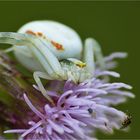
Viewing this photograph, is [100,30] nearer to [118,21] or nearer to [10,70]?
[118,21]

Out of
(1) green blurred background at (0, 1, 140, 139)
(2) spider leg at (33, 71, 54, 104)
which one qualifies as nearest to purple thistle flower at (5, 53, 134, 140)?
(2) spider leg at (33, 71, 54, 104)

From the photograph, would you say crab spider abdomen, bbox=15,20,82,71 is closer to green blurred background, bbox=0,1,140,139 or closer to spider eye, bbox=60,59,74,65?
spider eye, bbox=60,59,74,65

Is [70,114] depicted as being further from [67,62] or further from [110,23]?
[110,23]

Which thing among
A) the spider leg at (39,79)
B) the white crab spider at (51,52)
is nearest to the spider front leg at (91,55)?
the white crab spider at (51,52)

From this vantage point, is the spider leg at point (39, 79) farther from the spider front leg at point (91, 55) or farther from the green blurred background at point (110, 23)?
the green blurred background at point (110, 23)

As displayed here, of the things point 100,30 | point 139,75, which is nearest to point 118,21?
point 100,30

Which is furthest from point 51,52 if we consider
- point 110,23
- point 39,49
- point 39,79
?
point 110,23

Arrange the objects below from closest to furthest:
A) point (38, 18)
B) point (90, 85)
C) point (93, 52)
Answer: point (90, 85), point (93, 52), point (38, 18)
